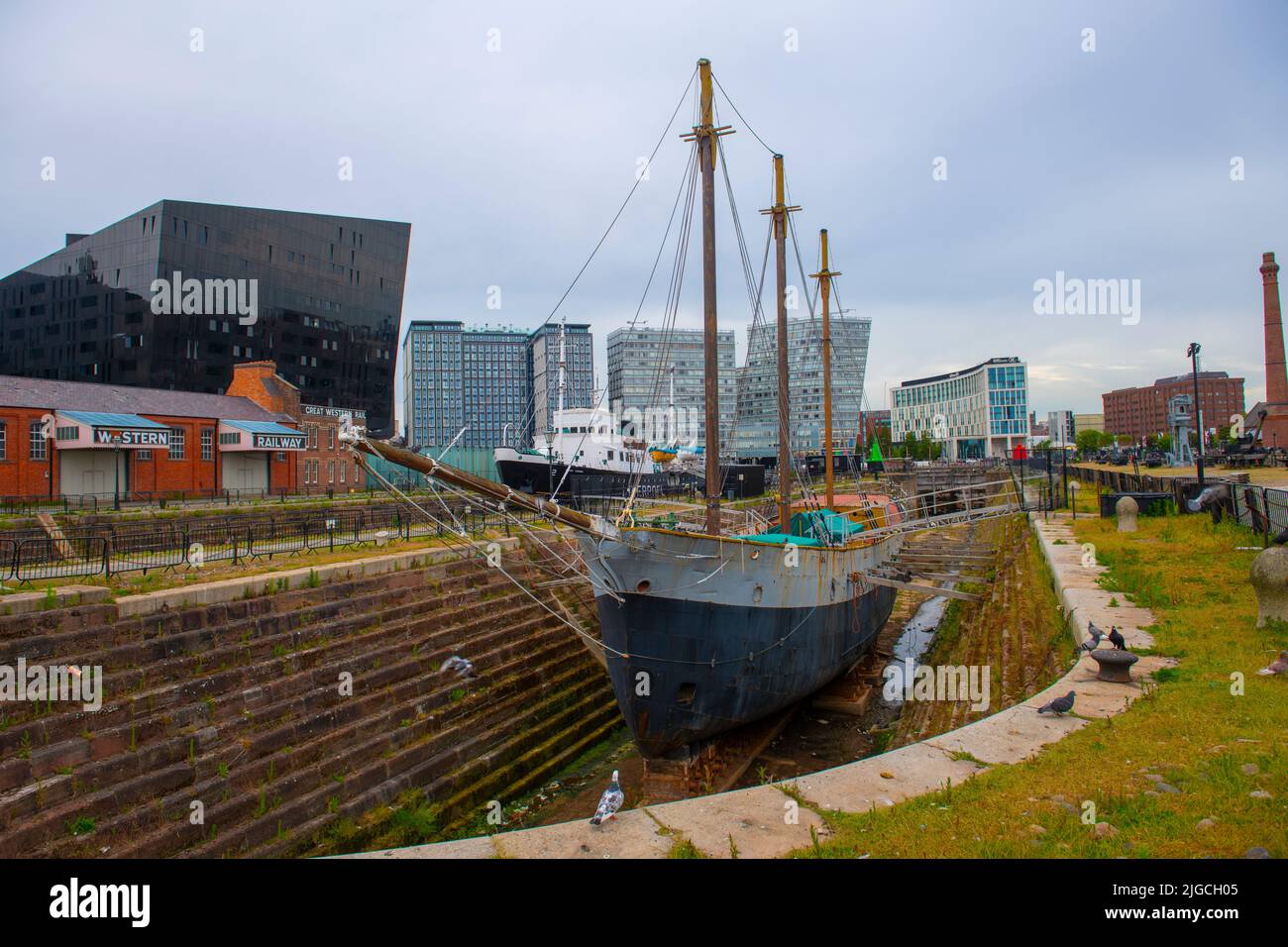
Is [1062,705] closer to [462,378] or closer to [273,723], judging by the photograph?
[273,723]

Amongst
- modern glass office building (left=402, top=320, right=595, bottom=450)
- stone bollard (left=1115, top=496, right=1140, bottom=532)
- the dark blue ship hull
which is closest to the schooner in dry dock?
the dark blue ship hull

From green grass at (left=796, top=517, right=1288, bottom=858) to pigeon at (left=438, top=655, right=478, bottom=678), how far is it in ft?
31.9

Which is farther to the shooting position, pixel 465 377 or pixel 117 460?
pixel 465 377

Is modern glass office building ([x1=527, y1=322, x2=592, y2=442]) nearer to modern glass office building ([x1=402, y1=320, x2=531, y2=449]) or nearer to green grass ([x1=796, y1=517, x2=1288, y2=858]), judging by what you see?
modern glass office building ([x1=402, y1=320, x2=531, y2=449])

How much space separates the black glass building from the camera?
53312mm

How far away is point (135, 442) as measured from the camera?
29734 mm

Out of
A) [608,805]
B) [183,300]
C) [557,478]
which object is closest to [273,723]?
[608,805]

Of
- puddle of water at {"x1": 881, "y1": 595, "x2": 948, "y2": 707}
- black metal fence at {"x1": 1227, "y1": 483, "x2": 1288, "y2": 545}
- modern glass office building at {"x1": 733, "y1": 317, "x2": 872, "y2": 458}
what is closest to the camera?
black metal fence at {"x1": 1227, "y1": 483, "x2": 1288, "y2": 545}

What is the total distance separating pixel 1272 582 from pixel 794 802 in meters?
8.91

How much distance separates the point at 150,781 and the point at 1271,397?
276ft

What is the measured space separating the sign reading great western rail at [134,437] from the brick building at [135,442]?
4 centimetres

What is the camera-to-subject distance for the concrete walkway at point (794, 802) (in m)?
5.73

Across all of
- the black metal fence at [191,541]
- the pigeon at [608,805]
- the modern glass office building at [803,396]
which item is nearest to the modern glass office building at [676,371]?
the modern glass office building at [803,396]
